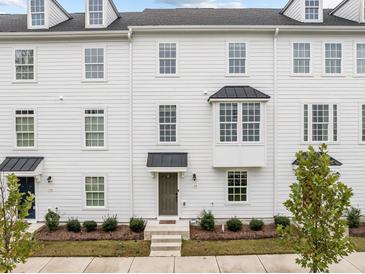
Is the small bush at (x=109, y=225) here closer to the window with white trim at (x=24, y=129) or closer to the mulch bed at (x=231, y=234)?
the mulch bed at (x=231, y=234)

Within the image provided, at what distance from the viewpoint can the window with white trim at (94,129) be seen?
14.5 m

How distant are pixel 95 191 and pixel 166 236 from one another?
453cm

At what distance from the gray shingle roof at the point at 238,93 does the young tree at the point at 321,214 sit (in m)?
6.64

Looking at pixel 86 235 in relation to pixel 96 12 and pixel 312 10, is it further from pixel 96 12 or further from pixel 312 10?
pixel 312 10

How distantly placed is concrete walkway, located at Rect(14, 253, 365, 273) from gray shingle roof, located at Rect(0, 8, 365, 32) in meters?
11.0

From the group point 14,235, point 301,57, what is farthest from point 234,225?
point 14,235

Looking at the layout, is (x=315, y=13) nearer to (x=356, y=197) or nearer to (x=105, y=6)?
(x=356, y=197)

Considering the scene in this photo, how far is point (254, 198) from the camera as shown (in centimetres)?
1448

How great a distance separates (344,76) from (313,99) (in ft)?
6.31

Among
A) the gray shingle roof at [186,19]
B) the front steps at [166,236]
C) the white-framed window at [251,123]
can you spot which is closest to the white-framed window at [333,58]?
the gray shingle roof at [186,19]

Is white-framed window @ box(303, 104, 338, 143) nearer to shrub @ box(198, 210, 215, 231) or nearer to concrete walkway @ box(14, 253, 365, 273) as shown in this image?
concrete walkway @ box(14, 253, 365, 273)

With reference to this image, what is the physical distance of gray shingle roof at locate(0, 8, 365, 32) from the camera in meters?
15.1

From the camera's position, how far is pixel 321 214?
7.13 metres

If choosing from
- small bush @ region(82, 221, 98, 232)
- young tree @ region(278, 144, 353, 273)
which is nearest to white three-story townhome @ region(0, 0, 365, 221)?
small bush @ region(82, 221, 98, 232)
